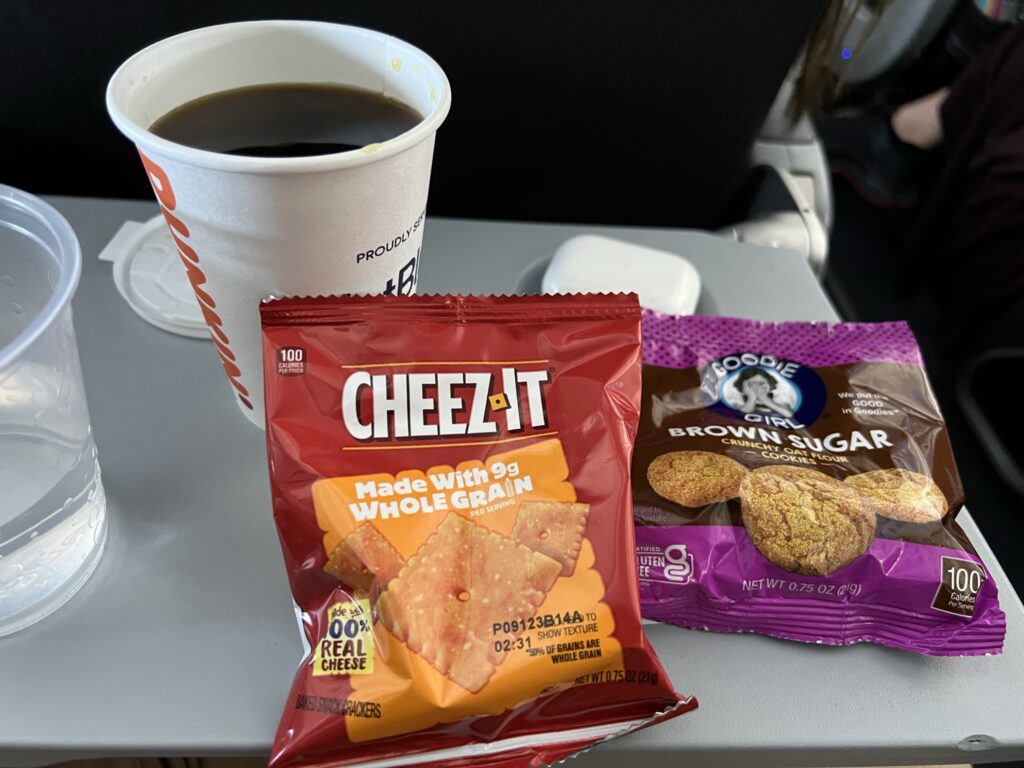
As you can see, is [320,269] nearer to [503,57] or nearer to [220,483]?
[220,483]

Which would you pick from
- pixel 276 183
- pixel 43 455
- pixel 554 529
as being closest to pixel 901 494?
pixel 554 529

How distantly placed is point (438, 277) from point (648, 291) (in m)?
0.18

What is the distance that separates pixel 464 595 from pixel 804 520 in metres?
0.21

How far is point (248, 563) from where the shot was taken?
0.47 m

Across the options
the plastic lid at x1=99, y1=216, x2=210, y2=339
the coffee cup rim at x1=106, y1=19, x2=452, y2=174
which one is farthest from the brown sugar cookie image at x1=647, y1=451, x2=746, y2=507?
the plastic lid at x1=99, y1=216, x2=210, y2=339

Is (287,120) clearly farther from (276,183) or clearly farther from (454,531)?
(454,531)

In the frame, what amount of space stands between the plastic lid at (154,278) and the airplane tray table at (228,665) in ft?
0.21

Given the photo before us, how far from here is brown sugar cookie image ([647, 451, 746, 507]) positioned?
479mm

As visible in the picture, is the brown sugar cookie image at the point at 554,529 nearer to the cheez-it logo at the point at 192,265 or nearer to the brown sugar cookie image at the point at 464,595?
the brown sugar cookie image at the point at 464,595

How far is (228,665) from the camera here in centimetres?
43

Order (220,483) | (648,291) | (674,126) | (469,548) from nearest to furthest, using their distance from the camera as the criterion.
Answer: (469,548), (220,483), (648,291), (674,126)

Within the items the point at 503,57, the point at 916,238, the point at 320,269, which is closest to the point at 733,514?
the point at 320,269

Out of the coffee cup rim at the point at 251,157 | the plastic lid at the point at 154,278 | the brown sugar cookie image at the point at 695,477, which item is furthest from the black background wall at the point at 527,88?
the brown sugar cookie image at the point at 695,477

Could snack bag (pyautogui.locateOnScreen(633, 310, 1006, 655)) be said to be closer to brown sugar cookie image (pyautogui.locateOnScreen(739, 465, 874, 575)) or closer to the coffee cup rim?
brown sugar cookie image (pyautogui.locateOnScreen(739, 465, 874, 575))
